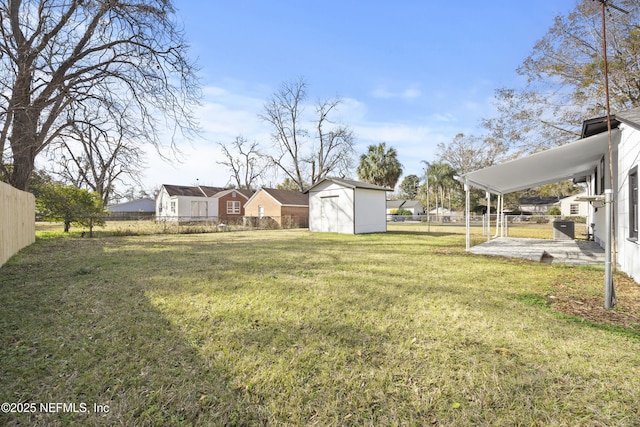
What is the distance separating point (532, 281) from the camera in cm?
611

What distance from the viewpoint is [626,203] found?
6.06 metres

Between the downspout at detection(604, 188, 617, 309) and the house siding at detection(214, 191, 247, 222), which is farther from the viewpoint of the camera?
the house siding at detection(214, 191, 247, 222)

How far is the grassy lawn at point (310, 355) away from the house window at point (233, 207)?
30.5 metres

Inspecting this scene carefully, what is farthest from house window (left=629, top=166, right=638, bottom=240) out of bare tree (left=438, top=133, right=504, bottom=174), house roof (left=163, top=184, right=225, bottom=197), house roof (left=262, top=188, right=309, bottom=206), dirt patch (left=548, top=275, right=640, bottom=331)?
bare tree (left=438, top=133, right=504, bottom=174)

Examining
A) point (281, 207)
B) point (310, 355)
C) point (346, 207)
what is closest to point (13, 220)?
point (310, 355)

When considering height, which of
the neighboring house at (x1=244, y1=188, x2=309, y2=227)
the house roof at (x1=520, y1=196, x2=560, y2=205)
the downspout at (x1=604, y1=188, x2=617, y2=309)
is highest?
the house roof at (x1=520, y1=196, x2=560, y2=205)

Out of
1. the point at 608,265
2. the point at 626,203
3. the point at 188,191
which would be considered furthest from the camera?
the point at 188,191

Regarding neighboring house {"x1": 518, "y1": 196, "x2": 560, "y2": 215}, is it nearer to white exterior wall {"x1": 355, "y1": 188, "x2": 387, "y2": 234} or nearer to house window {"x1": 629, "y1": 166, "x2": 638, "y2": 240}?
white exterior wall {"x1": 355, "y1": 188, "x2": 387, "y2": 234}

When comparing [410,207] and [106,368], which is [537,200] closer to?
[410,207]

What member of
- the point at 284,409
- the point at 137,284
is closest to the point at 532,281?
the point at 284,409

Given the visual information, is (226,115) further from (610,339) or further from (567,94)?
(567,94)

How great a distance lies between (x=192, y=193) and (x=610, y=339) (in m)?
36.6

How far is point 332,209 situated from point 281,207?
8010 mm

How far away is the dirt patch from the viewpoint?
393 cm
